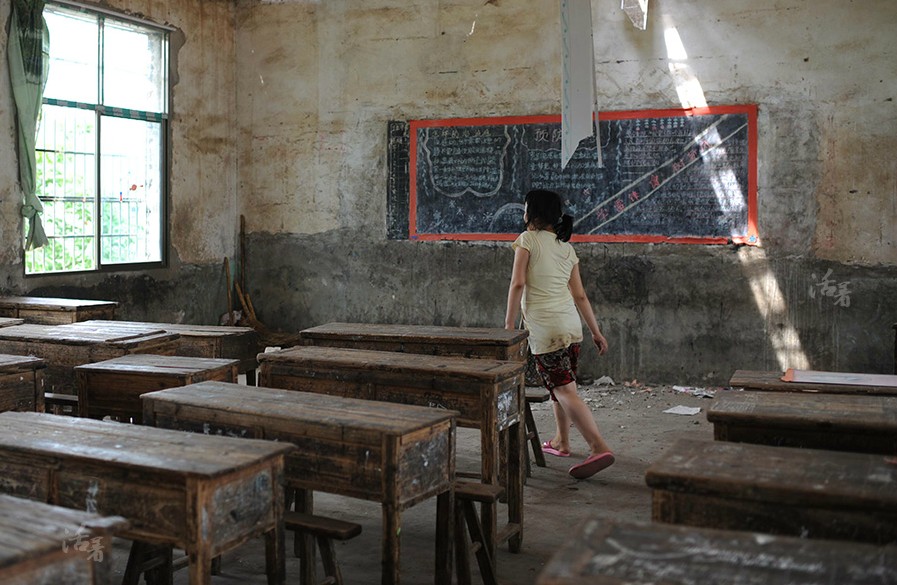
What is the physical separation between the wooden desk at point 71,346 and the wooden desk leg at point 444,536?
2.00m

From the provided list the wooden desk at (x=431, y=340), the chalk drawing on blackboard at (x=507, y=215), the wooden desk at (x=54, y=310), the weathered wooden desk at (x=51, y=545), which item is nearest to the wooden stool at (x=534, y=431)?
the wooden desk at (x=431, y=340)

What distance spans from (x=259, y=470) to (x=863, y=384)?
2.25m

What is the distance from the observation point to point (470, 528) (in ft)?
11.4

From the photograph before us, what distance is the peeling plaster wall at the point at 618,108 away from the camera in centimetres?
705

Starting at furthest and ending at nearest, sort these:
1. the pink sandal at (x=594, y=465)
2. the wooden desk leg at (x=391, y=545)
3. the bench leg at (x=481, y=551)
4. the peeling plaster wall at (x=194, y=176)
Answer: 1. the peeling plaster wall at (x=194, y=176)
2. the pink sandal at (x=594, y=465)
3. the bench leg at (x=481, y=551)
4. the wooden desk leg at (x=391, y=545)

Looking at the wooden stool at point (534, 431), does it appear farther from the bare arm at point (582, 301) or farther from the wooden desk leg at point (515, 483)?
the wooden desk leg at point (515, 483)

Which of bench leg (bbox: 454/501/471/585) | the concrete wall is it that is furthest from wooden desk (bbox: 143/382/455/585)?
the concrete wall

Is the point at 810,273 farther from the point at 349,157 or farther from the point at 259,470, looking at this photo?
the point at 259,470

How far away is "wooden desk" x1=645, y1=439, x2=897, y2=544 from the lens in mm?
2084

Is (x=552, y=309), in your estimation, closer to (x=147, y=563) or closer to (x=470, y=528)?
(x=470, y=528)

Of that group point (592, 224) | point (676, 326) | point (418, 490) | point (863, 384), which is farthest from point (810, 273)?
point (418, 490)

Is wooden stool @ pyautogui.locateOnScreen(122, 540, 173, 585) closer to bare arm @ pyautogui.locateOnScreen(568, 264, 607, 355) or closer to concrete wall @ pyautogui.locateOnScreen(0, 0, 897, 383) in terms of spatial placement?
bare arm @ pyautogui.locateOnScreen(568, 264, 607, 355)

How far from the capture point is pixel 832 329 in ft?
23.4

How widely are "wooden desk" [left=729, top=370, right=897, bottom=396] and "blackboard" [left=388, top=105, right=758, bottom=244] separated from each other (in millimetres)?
A: 3882
